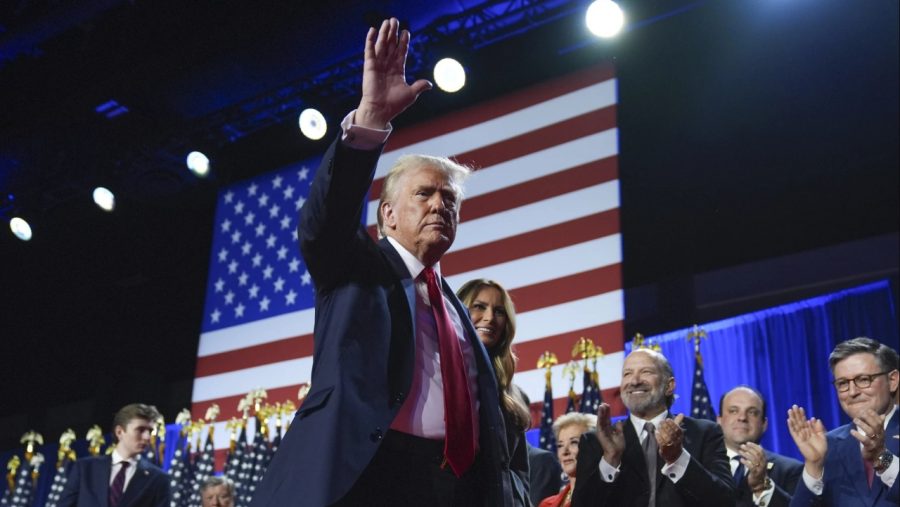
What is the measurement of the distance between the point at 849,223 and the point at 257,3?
14.9 feet

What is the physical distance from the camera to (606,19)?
17.6ft

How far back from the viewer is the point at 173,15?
6.34 meters

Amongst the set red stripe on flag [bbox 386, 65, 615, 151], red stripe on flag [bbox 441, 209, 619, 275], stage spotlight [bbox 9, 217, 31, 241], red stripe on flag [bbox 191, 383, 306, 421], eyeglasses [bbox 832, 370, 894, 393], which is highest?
red stripe on flag [bbox 386, 65, 615, 151]

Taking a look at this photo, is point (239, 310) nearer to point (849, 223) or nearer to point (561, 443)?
point (561, 443)

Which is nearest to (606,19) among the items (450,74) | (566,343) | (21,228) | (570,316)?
(450,74)

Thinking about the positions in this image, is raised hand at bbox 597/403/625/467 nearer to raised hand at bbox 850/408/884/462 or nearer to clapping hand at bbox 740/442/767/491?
raised hand at bbox 850/408/884/462

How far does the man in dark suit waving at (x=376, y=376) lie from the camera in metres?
1.44

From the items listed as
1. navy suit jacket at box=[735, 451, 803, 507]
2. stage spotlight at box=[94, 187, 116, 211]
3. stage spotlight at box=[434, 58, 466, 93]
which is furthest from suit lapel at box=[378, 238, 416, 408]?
stage spotlight at box=[94, 187, 116, 211]

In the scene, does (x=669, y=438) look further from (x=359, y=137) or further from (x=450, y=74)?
(x=450, y=74)

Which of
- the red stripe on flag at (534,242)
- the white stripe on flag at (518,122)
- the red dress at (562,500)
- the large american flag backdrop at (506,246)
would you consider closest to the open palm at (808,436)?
the red dress at (562,500)

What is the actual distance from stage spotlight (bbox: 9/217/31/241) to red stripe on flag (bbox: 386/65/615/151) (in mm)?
3348

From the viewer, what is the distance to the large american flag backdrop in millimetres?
5703

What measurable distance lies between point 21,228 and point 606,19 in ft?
17.7

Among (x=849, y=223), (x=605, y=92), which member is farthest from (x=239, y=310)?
(x=849, y=223)
